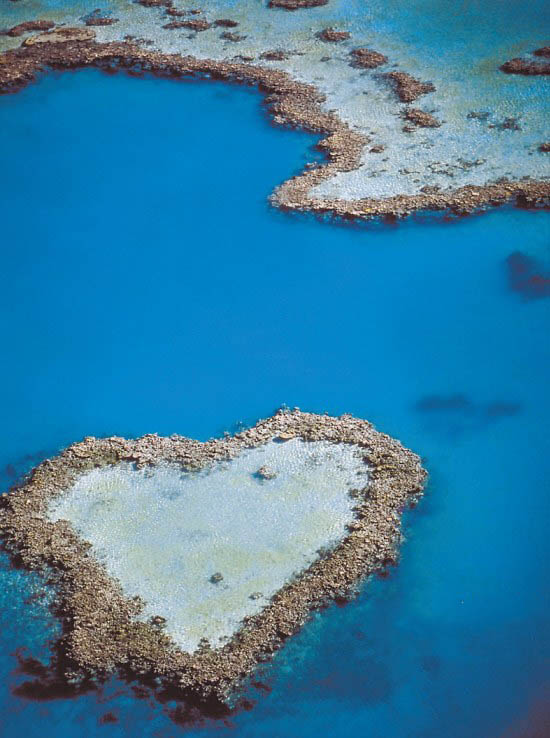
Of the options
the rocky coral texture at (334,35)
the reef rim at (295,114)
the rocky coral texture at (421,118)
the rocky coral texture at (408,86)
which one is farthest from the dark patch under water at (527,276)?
the rocky coral texture at (334,35)

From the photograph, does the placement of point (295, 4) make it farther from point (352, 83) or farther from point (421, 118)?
point (421, 118)

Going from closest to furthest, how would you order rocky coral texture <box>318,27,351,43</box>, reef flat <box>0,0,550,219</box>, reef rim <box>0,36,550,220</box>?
reef rim <box>0,36,550,220</box>, reef flat <box>0,0,550,219</box>, rocky coral texture <box>318,27,351,43</box>

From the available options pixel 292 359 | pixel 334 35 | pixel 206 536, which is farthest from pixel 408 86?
pixel 206 536

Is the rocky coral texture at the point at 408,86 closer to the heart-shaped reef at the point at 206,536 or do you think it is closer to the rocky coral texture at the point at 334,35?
the rocky coral texture at the point at 334,35

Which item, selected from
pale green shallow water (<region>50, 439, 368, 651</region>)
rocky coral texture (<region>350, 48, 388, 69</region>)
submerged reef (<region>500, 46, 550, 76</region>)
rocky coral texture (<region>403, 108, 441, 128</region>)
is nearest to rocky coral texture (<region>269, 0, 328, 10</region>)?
rocky coral texture (<region>350, 48, 388, 69</region>)

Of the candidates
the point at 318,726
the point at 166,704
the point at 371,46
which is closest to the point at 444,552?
the point at 318,726

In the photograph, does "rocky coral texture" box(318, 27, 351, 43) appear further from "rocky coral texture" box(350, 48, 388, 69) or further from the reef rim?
the reef rim

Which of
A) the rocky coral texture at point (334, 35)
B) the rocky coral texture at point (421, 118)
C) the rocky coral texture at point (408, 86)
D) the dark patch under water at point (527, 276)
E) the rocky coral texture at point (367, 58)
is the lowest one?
the dark patch under water at point (527, 276)
